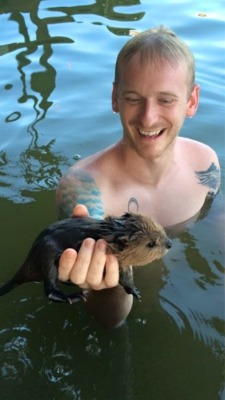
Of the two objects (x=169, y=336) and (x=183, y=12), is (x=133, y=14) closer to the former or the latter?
(x=183, y=12)

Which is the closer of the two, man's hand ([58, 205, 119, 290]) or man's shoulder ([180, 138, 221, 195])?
man's hand ([58, 205, 119, 290])

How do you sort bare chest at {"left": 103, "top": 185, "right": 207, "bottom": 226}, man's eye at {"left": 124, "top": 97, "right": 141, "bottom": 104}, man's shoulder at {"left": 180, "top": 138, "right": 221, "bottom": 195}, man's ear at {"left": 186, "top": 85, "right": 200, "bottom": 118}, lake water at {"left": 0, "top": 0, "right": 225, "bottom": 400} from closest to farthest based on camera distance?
lake water at {"left": 0, "top": 0, "right": 225, "bottom": 400} < man's eye at {"left": 124, "top": 97, "right": 141, "bottom": 104} < man's ear at {"left": 186, "top": 85, "right": 200, "bottom": 118} < bare chest at {"left": 103, "top": 185, "right": 207, "bottom": 226} < man's shoulder at {"left": 180, "top": 138, "right": 221, "bottom": 195}

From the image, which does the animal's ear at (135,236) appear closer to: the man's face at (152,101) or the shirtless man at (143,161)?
the shirtless man at (143,161)

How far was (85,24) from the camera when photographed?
8312mm

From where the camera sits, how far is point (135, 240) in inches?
104

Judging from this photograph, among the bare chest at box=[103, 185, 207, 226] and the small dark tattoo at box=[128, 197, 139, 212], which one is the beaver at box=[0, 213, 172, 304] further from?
the small dark tattoo at box=[128, 197, 139, 212]

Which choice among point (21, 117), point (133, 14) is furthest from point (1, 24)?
point (21, 117)

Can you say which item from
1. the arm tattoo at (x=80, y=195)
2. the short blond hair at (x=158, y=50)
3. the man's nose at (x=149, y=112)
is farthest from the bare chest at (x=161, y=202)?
the short blond hair at (x=158, y=50)

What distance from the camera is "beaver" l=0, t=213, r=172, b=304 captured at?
104 inches

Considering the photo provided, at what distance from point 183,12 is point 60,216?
6.15 metres

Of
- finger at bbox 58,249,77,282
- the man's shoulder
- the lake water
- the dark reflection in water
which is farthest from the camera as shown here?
the dark reflection in water

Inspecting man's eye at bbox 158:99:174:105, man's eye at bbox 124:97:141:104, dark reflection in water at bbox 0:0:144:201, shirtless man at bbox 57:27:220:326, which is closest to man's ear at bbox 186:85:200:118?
shirtless man at bbox 57:27:220:326

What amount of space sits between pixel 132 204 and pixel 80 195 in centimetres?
51

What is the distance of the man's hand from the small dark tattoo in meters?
1.23
